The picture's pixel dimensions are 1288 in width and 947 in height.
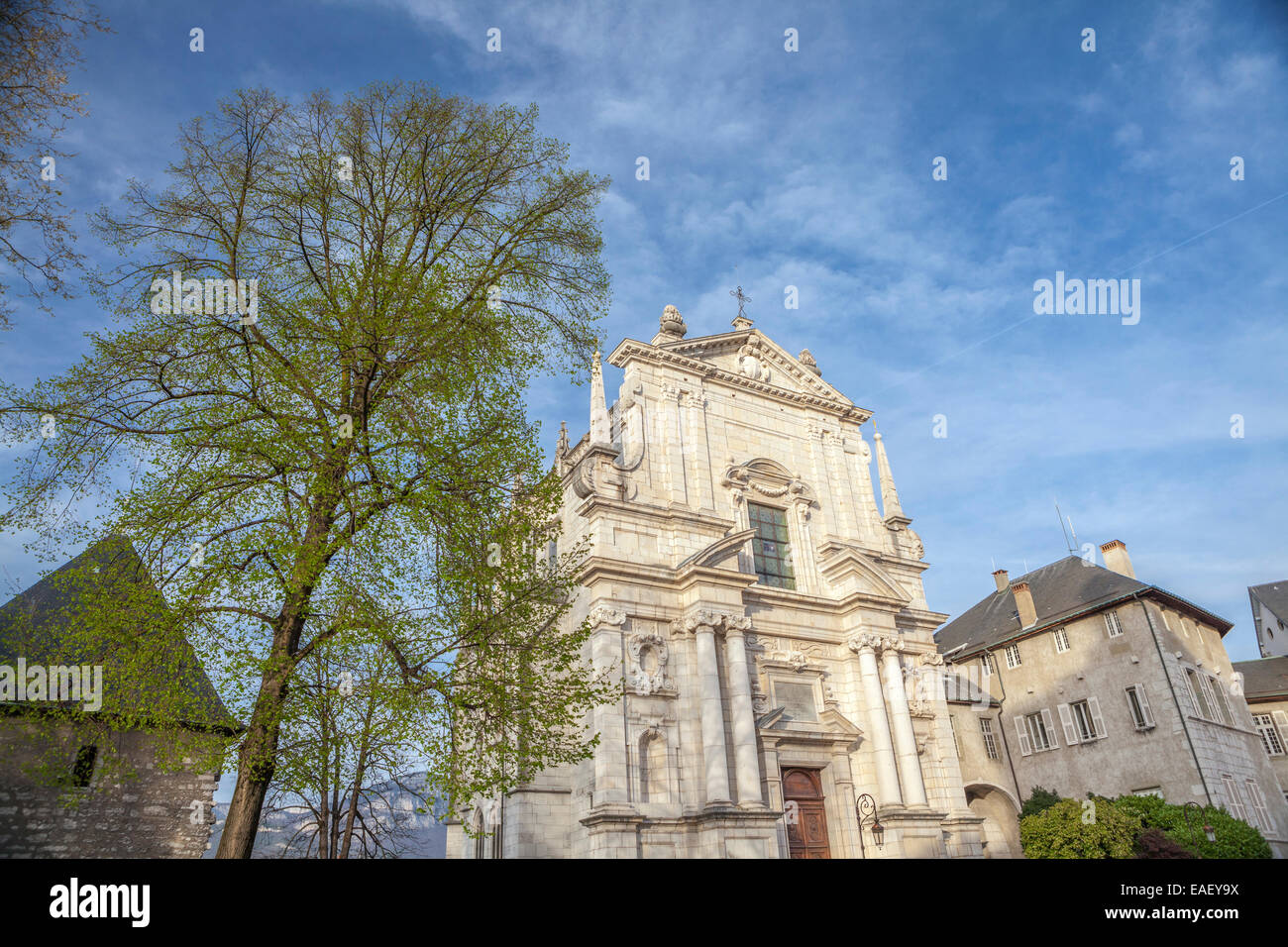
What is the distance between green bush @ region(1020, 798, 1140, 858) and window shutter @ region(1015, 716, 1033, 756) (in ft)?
21.9

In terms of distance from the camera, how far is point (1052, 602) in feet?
→ 102

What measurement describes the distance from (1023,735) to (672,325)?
21088 mm

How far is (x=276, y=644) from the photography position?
1033cm

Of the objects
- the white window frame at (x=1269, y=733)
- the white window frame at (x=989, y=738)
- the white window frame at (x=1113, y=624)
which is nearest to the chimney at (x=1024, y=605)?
the white window frame at (x=1113, y=624)

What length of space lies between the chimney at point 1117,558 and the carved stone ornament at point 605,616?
2305 cm

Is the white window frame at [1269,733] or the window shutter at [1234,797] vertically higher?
Answer: the white window frame at [1269,733]

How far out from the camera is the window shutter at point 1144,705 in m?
26.2

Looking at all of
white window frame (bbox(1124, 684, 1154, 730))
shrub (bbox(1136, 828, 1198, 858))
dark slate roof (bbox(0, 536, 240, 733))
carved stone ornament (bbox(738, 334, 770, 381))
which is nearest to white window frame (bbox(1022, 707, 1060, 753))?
white window frame (bbox(1124, 684, 1154, 730))

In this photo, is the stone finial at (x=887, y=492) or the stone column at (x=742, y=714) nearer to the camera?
the stone column at (x=742, y=714)

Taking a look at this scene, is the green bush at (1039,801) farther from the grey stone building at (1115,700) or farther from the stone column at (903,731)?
the stone column at (903,731)

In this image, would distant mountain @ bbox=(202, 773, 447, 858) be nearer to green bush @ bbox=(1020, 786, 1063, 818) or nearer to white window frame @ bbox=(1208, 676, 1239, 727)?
green bush @ bbox=(1020, 786, 1063, 818)

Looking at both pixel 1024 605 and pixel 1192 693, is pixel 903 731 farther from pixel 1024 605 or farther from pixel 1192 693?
pixel 1024 605
